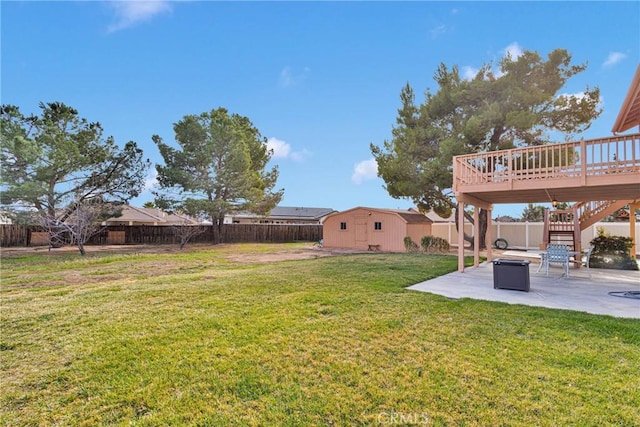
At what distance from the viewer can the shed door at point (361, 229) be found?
17.2m

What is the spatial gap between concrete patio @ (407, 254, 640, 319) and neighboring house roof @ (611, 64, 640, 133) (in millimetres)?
3619

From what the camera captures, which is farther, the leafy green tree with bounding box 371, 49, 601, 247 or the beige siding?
the beige siding

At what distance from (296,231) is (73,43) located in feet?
56.4

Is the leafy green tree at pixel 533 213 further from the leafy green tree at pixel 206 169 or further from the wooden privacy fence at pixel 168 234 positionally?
the leafy green tree at pixel 206 169

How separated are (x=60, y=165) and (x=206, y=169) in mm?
6960

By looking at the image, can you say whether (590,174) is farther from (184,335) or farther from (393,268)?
(184,335)

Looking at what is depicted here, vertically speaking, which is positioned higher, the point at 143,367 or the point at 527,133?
the point at 527,133

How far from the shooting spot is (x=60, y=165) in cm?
1612

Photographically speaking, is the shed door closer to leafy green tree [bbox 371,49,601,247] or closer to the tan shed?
the tan shed

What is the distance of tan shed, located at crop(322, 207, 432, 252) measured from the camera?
52.1 feet

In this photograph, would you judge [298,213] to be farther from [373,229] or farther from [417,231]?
[417,231]

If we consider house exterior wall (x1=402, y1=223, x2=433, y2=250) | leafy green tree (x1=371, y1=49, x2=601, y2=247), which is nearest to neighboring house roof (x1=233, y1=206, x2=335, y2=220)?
house exterior wall (x1=402, y1=223, x2=433, y2=250)

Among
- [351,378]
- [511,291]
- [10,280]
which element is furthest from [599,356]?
[10,280]

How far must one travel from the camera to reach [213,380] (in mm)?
A: 2590
